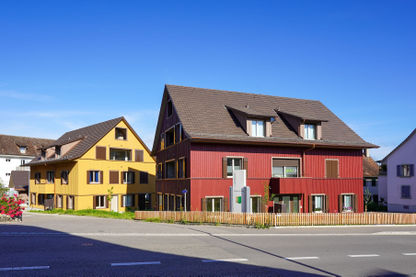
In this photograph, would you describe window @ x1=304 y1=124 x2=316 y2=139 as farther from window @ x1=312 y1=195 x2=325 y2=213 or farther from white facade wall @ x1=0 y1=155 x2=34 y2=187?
white facade wall @ x1=0 y1=155 x2=34 y2=187

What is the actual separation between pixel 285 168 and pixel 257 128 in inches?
160

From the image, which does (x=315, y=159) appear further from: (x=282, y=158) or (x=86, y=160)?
(x=86, y=160)

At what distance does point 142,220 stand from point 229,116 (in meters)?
10.8

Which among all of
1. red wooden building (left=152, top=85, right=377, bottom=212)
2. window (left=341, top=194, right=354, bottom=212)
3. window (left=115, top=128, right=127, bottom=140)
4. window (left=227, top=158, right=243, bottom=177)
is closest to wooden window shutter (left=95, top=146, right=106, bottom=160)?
window (left=115, top=128, right=127, bottom=140)

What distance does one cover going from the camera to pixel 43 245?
15.1 meters

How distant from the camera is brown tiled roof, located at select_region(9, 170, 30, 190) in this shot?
192 ft

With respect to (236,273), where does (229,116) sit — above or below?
above

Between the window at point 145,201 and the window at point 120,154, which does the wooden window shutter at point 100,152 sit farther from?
the window at point 145,201

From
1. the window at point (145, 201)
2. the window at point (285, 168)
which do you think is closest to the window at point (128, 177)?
the window at point (145, 201)

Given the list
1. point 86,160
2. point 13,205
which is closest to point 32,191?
point 86,160

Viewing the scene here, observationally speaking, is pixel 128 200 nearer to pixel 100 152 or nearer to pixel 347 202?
pixel 100 152

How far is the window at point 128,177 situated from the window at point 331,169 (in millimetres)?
22416

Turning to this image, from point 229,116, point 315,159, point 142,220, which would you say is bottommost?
point 142,220

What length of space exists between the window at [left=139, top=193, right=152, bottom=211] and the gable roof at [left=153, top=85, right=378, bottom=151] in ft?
34.7
